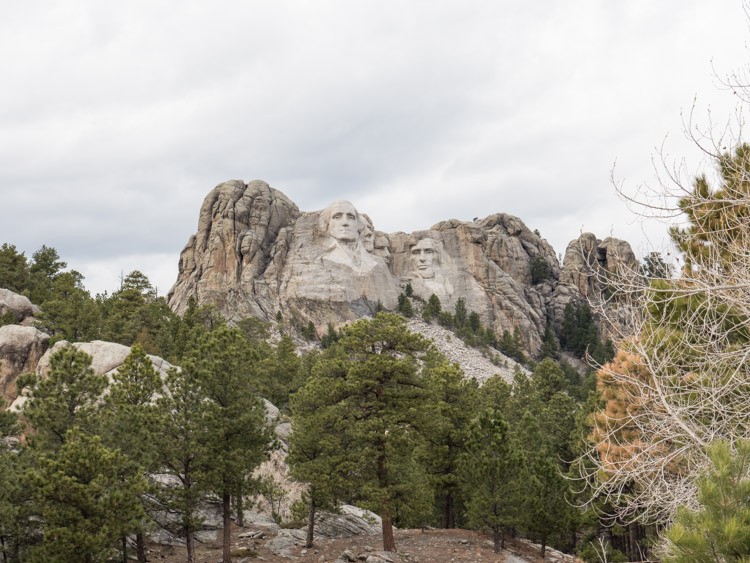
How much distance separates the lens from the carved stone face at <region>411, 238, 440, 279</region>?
8738 cm

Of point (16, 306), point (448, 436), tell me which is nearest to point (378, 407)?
point (448, 436)

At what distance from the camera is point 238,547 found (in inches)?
779

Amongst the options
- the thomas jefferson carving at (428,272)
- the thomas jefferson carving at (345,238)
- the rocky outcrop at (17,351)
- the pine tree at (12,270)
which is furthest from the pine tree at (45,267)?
the thomas jefferson carving at (428,272)

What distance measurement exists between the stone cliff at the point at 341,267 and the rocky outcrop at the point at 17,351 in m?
40.1

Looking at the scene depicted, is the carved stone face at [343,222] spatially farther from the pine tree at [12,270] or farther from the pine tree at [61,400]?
the pine tree at [61,400]

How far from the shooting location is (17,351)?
31109mm

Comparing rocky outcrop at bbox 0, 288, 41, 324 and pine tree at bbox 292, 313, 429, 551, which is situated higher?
Answer: rocky outcrop at bbox 0, 288, 41, 324

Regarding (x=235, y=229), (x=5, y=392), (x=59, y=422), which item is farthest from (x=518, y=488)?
(x=235, y=229)

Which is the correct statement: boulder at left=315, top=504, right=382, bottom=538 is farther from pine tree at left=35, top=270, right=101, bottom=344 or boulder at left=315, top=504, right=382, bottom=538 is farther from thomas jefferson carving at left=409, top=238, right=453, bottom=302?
thomas jefferson carving at left=409, top=238, right=453, bottom=302

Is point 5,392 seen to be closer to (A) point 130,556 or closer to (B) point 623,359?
(A) point 130,556

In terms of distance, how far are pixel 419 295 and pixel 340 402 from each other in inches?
2557

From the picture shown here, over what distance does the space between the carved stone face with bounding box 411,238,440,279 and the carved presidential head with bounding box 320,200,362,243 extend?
1063 centimetres

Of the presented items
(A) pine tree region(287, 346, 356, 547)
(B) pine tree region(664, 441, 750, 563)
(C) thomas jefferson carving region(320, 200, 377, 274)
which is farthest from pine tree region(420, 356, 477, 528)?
(C) thomas jefferson carving region(320, 200, 377, 274)

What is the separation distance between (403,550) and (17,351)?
2341cm
